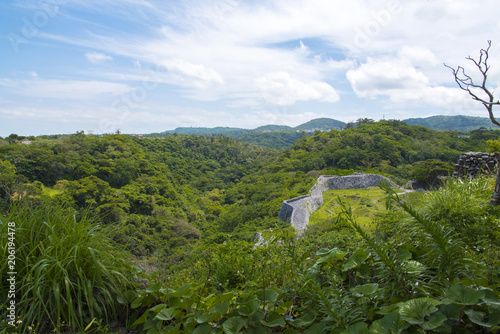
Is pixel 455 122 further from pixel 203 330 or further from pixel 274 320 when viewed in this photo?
pixel 203 330

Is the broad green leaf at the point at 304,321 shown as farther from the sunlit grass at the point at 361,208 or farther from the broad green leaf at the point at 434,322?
the sunlit grass at the point at 361,208

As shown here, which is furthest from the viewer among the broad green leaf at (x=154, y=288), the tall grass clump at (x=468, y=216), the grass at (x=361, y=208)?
the grass at (x=361, y=208)

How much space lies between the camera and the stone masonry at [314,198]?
17664 mm

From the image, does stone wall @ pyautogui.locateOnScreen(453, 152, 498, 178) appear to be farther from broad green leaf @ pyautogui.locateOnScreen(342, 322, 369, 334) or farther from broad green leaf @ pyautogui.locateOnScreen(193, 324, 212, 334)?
broad green leaf @ pyautogui.locateOnScreen(193, 324, 212, 334)

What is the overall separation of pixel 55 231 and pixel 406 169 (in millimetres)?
39815

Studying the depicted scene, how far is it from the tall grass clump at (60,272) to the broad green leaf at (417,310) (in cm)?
142

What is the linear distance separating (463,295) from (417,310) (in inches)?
6.8

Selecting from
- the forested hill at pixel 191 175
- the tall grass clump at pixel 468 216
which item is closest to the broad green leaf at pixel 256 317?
the tall grass clump at pixel 468 216

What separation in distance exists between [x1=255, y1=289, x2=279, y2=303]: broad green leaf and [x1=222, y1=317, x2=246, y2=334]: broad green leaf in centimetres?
15

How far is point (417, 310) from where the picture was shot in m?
0.87

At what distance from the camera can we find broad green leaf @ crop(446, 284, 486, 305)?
2.80 feet

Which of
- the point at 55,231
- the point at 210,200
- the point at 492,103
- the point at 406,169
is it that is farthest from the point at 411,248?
the point at 210,200

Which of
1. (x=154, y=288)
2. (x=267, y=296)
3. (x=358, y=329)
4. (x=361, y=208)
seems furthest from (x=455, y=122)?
(x=154, y=288)

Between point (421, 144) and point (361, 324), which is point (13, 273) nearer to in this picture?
point (361, 324)
